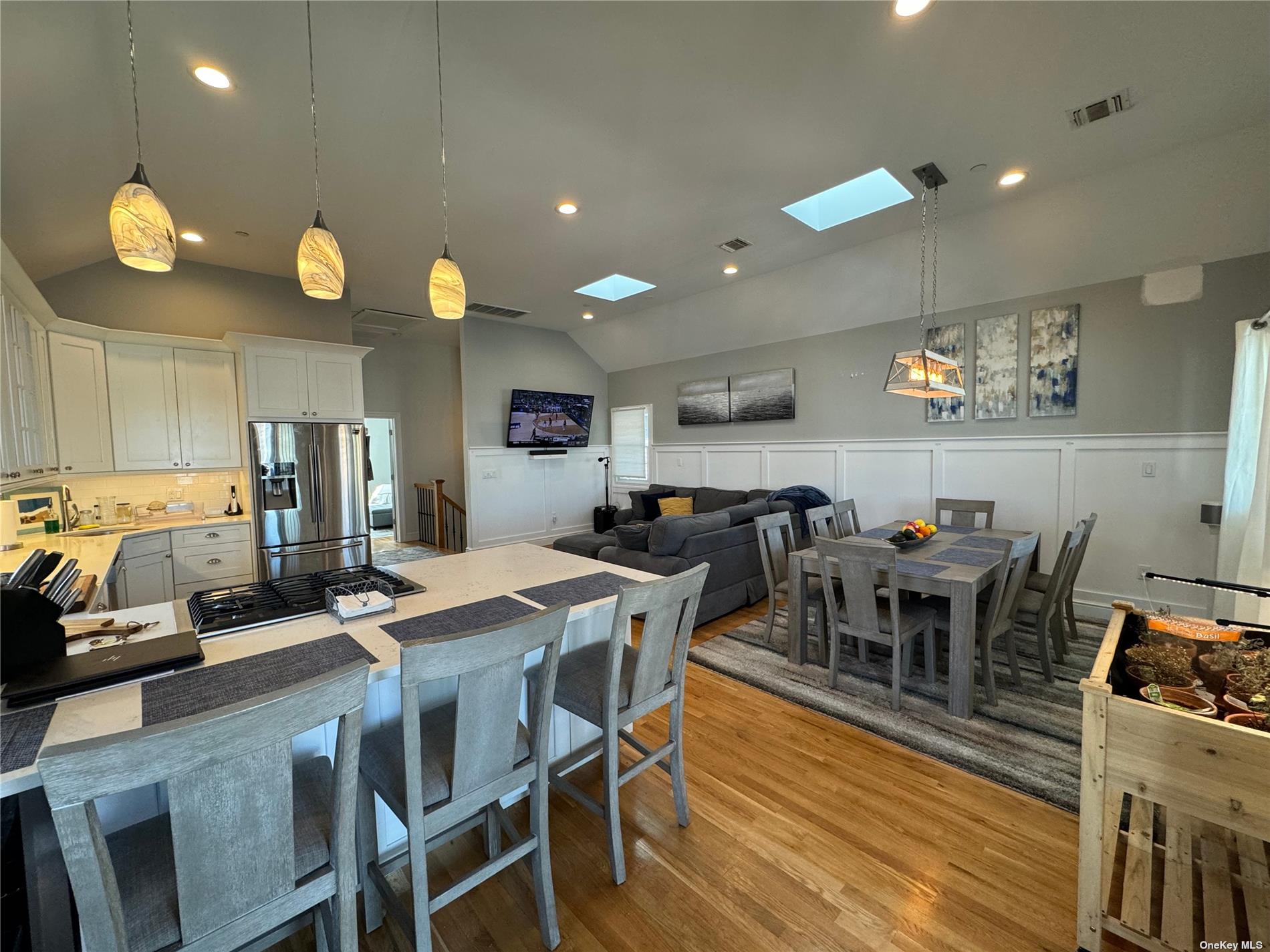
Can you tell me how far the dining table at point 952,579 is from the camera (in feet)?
8.41

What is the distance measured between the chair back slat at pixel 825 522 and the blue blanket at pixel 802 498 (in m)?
1.22

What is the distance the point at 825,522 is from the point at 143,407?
216 inches

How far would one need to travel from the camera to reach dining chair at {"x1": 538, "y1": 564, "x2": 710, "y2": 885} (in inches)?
62.2

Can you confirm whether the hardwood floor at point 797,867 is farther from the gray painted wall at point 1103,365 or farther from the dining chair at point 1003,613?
the gray painted wall at point 1103,365

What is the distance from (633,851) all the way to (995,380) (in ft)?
15.9

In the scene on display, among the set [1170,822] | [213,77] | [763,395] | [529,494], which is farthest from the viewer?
[529,494]

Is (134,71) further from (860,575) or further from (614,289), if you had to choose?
(614,289)

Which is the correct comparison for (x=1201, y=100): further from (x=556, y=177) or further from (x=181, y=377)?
(x=181, y=377)

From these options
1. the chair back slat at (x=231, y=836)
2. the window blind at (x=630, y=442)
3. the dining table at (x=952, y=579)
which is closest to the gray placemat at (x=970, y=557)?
the dining table at (x=952, y=579)

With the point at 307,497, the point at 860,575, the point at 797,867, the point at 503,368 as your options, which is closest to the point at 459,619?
the point at 797,867

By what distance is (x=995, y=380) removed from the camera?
451 centimetres

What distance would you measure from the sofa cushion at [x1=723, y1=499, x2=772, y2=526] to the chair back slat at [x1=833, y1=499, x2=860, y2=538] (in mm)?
718

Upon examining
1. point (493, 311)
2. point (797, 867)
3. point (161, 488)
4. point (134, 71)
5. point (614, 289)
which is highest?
point (614, 289)

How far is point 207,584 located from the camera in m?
3.85
